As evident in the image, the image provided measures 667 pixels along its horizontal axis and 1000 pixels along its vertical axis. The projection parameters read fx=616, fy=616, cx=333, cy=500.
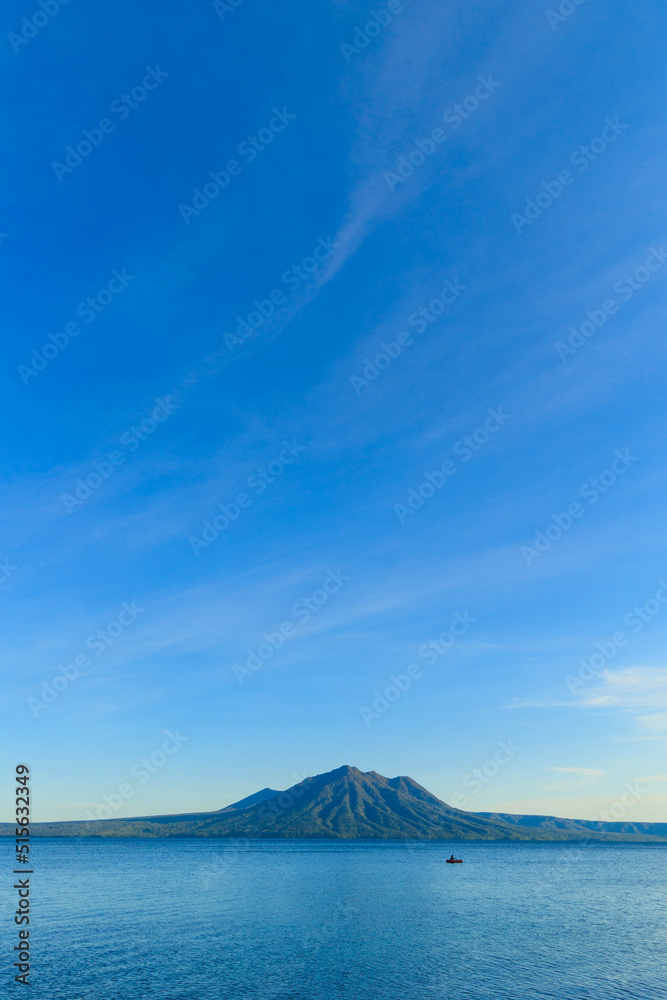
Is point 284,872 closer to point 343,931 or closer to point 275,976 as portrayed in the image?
point 343,931

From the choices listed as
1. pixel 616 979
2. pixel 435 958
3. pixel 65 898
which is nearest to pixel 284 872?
pixel 65 898

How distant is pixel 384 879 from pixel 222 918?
9103 centimetres

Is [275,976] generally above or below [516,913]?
above

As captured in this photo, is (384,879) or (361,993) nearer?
(361,993)

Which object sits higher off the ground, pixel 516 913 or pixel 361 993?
pixel 361 993

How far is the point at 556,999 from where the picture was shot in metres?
54.0

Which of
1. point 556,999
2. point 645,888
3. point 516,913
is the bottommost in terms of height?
point 645,888

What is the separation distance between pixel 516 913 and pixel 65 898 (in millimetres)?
86026

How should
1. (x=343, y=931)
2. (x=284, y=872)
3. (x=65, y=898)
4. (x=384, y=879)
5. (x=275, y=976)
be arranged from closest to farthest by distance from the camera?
(x=275, y=976) → (x=343, y=931) → (x=65, y=898) → (x=384, y=879) → (x=284, y=872)

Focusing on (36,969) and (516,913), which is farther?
(516,913)

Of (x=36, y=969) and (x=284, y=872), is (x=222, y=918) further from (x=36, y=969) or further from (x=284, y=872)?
(x=284, y=872)

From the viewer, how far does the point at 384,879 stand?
564 feet

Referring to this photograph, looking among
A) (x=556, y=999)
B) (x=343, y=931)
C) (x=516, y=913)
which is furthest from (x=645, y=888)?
(x=556, y=999)

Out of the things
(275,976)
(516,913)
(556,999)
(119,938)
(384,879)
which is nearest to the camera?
(556,999)
